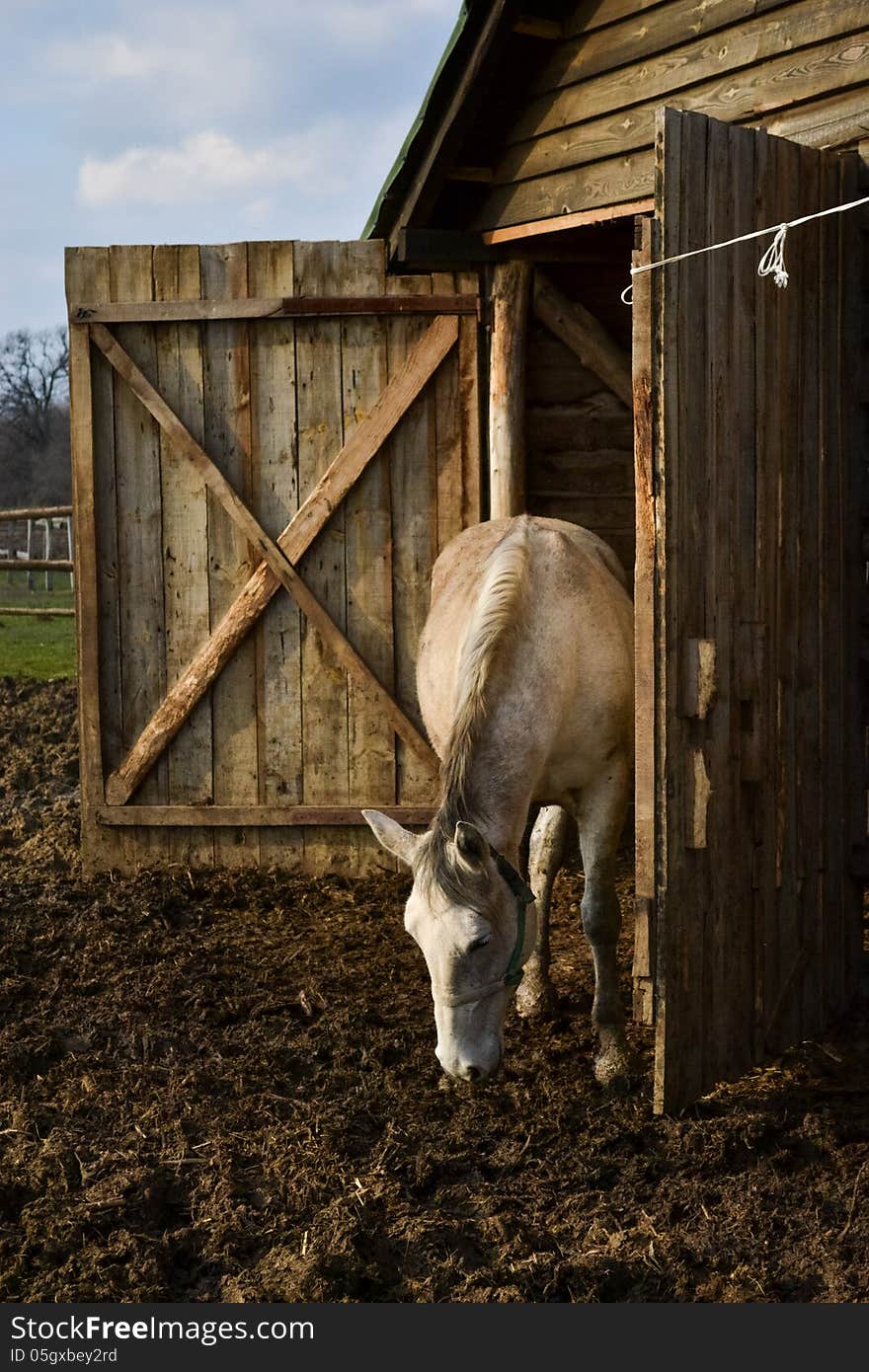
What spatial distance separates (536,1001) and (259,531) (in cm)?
304

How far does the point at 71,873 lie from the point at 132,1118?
3150 millimetres

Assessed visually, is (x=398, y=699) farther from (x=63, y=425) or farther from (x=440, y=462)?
(x=63, y=425)

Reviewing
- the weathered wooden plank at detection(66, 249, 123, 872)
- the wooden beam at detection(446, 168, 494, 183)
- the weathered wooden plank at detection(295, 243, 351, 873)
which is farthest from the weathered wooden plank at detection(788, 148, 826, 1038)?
the weathered wooden plank at detection(66, 249, 123, 872)

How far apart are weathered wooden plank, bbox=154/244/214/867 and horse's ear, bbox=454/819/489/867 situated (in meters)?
3.53

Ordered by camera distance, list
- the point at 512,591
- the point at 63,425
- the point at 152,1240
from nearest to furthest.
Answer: the point at 152,1240
the point at 512,591
the point at 63,425

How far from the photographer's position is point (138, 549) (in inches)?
279

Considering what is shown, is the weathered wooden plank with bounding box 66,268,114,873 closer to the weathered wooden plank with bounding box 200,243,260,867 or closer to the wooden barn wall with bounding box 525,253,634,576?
the weathered wooden plank with bounding box 200,243,260,867

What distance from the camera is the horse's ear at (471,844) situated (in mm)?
3822

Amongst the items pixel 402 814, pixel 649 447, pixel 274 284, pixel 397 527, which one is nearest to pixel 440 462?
pixel 397 527

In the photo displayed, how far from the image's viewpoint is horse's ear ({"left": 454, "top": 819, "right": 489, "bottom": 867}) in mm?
3822

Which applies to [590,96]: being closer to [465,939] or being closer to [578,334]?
[578,334]

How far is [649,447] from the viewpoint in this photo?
3.92 metres

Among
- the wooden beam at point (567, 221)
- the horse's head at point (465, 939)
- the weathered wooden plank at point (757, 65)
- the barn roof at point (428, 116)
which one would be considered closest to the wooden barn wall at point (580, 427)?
the wooden beam at point (567, 221)

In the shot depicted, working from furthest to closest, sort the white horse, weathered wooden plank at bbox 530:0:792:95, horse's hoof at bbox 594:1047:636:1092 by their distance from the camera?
weathered wooden plank at bbox 530:0:792:95 < horse's hoof at bbox 594:1047:636:1092 < the white horse
